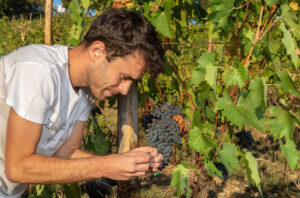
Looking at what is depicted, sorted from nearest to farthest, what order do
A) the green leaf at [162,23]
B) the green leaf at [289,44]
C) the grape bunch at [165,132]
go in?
the green leaf at [289,44] → the green leaf at [162,23] → the grape bunch at [165,132]

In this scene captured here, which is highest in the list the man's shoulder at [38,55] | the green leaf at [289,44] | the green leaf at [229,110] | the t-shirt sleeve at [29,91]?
the green leaf at [289,44]

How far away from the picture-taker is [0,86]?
148 cm

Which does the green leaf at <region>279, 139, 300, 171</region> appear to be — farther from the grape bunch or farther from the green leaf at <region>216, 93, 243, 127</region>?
the grape bunch

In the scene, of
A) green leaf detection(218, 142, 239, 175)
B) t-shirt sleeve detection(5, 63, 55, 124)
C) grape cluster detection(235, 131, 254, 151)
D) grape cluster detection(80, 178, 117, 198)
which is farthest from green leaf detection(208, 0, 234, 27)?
grape cluster detection(80, 178, 117, 198)

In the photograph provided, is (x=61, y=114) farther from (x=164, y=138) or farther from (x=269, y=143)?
(x=269, y=143)

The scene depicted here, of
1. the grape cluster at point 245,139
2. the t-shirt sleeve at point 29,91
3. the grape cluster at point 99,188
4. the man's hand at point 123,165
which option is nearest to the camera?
the t-shirt sleeve at point 29,91

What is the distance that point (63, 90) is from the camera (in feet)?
5.27

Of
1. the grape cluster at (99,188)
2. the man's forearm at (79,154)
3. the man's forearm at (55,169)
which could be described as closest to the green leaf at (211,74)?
the man's forearm at (55,169)

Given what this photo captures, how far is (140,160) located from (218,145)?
0.78 metres

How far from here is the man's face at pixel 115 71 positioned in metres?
1.57

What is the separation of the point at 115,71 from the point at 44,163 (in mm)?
478

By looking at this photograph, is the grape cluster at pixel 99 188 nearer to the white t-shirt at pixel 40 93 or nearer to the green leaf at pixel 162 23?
the white t-shirt at pixel 40 93

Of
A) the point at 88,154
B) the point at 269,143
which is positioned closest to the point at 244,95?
the point at 88,154

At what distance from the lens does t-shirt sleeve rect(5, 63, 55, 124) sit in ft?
4.41
